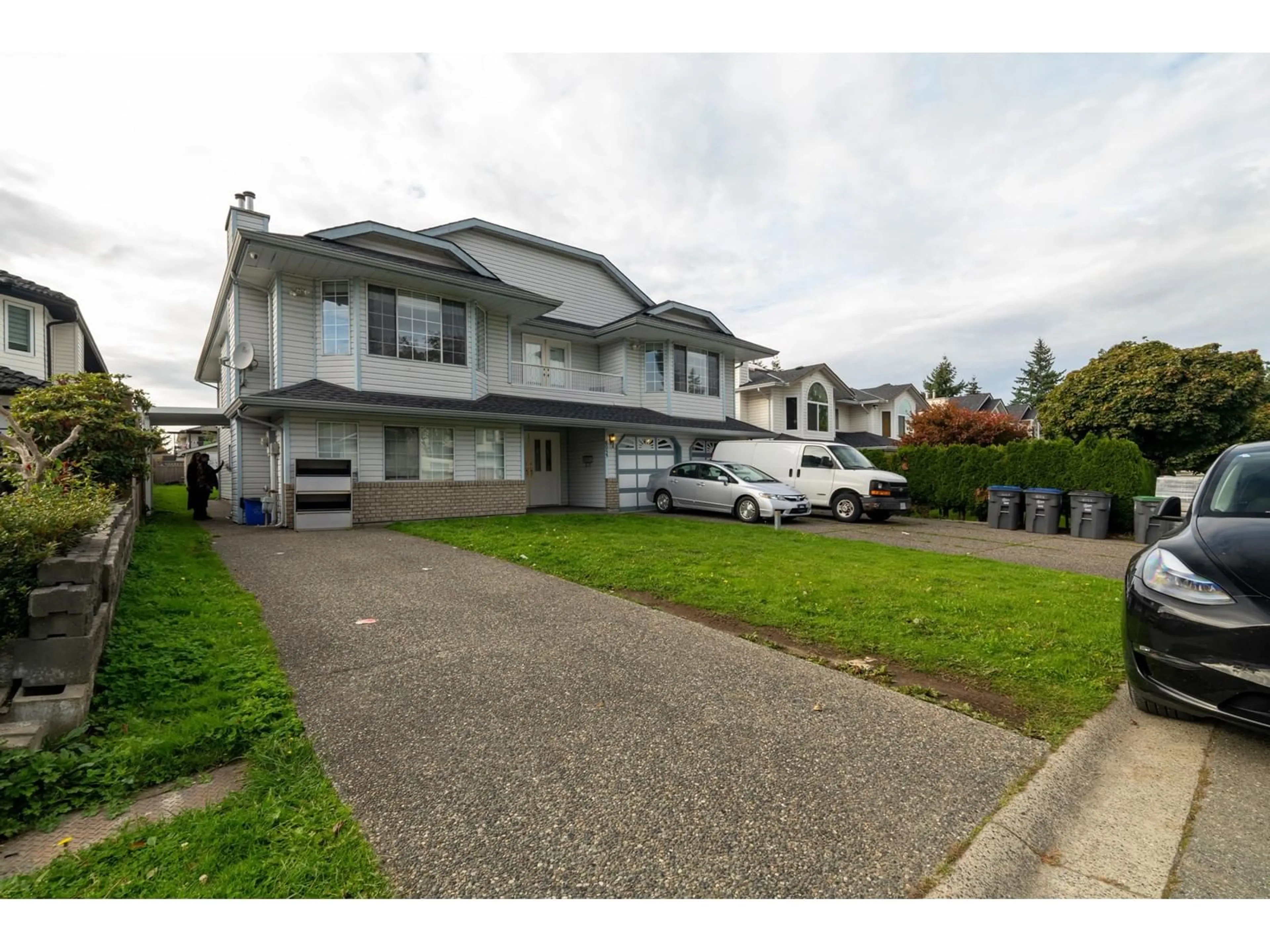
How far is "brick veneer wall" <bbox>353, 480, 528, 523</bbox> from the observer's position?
12539 millimetres

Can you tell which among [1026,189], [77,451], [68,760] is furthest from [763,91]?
[77,451]

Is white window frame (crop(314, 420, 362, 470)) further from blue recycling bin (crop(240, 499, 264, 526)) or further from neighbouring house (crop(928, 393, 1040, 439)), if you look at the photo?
neighbouring house (crop(928, 393, 1040, 439))

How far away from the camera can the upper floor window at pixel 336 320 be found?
12602 millimetres

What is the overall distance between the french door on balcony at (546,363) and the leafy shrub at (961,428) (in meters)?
15.5

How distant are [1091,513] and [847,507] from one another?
519 cm

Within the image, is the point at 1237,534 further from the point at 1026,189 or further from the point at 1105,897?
the point at 1026,189

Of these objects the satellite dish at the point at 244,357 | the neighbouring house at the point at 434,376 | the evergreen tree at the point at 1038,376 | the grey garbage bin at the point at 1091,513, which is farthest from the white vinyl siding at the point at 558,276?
the evergreen tree at the point at 1038,376

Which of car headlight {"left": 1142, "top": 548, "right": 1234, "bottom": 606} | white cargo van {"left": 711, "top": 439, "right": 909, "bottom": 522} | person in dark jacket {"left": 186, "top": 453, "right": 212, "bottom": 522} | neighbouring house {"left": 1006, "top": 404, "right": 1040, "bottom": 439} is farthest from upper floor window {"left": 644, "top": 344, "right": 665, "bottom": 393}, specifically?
neighbouring house {"left": 1006, "top": 404, "right": 1040, "bottom": 439}

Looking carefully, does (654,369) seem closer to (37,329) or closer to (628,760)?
(628,760)

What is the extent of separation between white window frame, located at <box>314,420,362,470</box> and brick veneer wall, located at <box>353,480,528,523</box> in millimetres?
677

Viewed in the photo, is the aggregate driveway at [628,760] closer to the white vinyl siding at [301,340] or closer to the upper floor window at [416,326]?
the white vinyl siding at [301,340]

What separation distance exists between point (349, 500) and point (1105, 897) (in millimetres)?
12832

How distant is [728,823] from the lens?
6.97 feet

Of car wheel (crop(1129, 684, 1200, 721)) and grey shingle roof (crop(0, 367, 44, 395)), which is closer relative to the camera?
car wheel (crop(1129, 684, 1200, 721))
